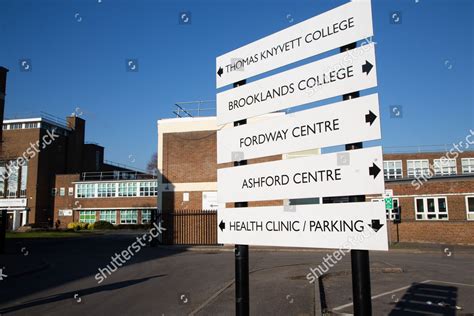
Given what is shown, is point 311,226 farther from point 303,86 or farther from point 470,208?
point 470,208

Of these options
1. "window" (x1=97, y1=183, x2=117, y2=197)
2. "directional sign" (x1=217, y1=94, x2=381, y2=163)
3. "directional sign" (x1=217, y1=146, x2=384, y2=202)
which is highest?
"window" (x1=97, y1=183, x2=117, y2=197)

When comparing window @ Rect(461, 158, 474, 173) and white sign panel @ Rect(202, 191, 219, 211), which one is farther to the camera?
window @ Rect(461, 158, 474, 173)

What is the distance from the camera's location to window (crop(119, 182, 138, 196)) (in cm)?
5678

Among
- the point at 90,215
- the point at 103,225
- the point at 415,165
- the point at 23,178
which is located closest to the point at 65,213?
the point at 90,215

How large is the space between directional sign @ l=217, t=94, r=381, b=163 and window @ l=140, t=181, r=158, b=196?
53.1 metres

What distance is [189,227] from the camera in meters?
27.0

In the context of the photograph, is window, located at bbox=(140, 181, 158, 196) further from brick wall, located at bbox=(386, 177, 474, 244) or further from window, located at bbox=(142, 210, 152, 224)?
brick wall, located at bbox=(386, 177, 474, 244)

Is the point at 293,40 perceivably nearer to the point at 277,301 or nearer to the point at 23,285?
the point at 277,301

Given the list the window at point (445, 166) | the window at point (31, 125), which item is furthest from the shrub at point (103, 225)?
the window at point (445, 166)

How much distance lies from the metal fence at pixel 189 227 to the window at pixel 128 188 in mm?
31010

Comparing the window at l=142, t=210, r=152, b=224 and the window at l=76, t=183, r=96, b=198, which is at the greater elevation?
the window at l=76, t=183, r=96, b=198

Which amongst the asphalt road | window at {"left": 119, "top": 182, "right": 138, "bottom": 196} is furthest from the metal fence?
window at {"left": 119, "top": 182, "right": 138, "bottom": 196}

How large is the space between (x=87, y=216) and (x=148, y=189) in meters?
9.80

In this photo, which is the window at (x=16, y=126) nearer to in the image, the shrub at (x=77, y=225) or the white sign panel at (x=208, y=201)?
the shrub at (x=77, y=225)
